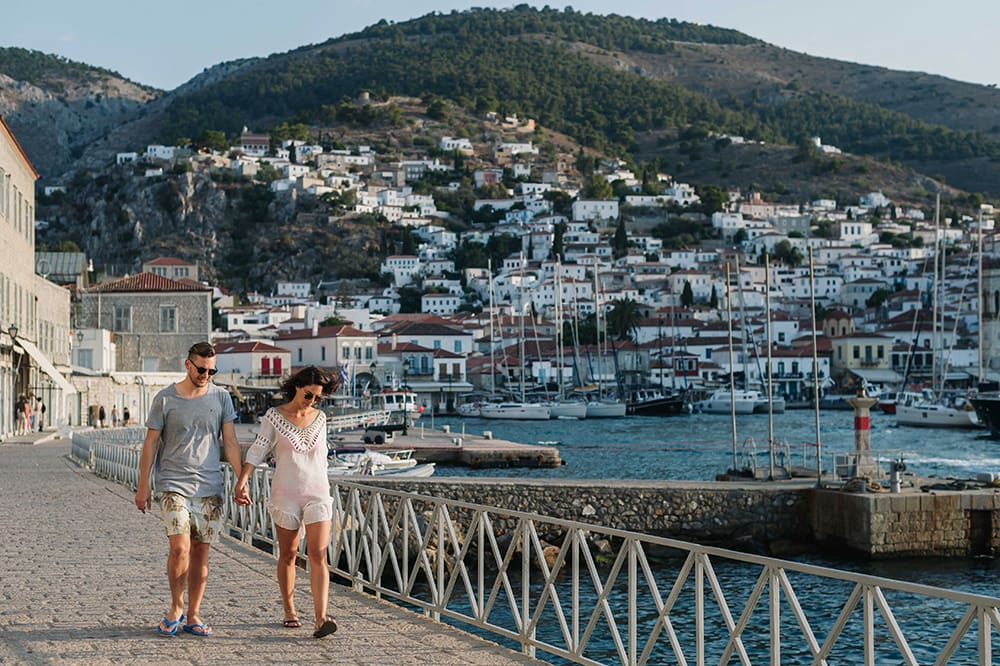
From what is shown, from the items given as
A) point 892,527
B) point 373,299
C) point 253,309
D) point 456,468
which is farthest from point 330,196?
point 892,527

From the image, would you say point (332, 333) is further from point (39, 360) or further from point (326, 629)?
point (326, 629)

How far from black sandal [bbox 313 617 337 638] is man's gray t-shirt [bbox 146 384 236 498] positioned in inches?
40.9

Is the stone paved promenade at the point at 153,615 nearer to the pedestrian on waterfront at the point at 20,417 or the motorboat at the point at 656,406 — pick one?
the pedestrian on waterfront at the point at 20,417

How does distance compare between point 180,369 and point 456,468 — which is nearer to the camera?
point 456,468

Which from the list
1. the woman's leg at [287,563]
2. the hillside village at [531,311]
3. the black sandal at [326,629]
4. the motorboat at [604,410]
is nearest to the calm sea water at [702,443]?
the motorboat at [604,410]

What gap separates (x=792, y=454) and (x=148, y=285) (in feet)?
94.0

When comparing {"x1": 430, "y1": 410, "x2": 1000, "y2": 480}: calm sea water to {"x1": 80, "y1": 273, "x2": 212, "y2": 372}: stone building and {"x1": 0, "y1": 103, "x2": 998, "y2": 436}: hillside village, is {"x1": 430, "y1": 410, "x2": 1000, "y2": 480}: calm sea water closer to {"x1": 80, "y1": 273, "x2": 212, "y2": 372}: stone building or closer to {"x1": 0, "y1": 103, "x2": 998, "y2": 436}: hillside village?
{"x1": 0, "y1": 103, "x2": 998, "y2": 436}: hillside village

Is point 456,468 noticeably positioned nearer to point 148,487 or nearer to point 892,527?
point 892,527

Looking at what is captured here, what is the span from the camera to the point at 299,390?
7.62m

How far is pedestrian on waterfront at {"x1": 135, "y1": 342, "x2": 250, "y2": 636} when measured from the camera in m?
7.62

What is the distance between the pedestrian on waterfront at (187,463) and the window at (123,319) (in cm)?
5138

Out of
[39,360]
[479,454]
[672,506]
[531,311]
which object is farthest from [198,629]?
[531,311]

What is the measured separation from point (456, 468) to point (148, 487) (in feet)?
113

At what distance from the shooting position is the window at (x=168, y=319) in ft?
187
